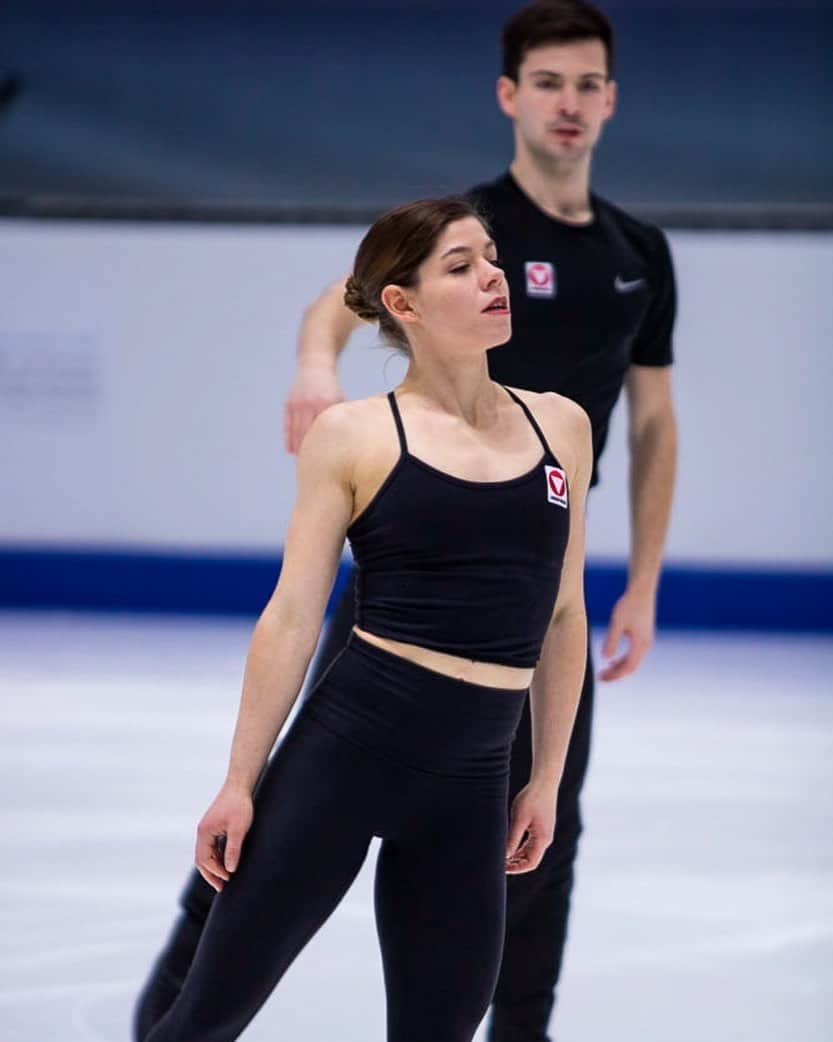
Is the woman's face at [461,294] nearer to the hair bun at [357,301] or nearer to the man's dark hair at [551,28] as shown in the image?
the hair bun at [357,301]

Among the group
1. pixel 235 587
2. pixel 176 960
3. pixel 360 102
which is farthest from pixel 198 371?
pixel 176 960

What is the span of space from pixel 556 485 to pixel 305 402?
36 centimetres

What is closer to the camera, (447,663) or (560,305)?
(447,663)

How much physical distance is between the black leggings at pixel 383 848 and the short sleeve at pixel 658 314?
3.33 ft

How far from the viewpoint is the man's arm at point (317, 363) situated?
2283 millimetres

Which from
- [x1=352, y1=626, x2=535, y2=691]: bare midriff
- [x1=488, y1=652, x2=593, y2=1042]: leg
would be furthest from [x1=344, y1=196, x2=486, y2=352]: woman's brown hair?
[x1=488, y1=652, x2=593, y2=1042]: leg

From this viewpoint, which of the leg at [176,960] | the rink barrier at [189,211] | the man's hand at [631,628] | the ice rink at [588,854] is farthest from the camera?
the rink barrier at [189,211]

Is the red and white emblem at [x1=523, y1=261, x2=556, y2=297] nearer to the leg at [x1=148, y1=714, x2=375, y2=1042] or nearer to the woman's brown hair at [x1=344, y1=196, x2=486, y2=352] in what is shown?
the woman's brown hair at [x1=344, y1=196, x2=486, y2=352]

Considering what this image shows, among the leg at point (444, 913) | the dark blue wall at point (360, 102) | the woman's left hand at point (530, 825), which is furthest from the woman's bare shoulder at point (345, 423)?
the dark blue wall at point (360, 102)

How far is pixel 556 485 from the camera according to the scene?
212 centimetres

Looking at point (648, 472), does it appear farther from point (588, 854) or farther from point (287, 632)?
point (588, 854)

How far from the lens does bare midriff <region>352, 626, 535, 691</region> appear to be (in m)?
2.04

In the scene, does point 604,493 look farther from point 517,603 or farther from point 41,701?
point 517,603

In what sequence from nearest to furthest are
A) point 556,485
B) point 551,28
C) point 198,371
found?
point 556,485 < point 551,28 < point 198,371
